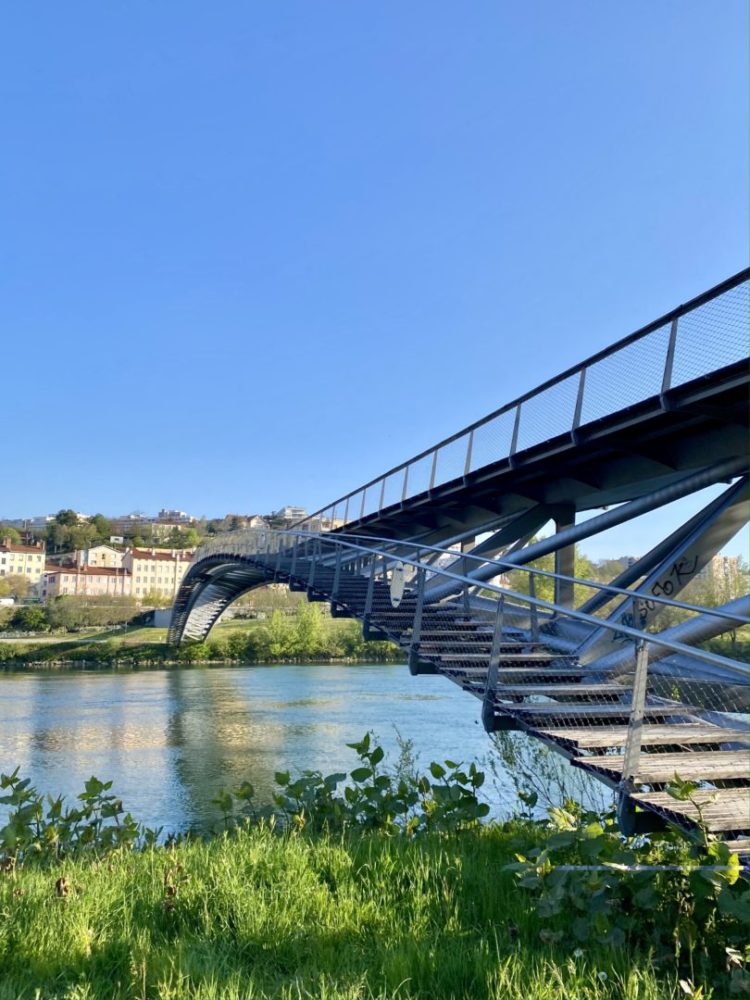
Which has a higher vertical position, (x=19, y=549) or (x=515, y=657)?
(x=19, y=549)

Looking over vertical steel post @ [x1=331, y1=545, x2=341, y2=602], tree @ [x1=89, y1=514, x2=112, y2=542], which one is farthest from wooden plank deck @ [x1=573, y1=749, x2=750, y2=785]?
tree @ [x1=89, y1=514, x2=112, y2=542]

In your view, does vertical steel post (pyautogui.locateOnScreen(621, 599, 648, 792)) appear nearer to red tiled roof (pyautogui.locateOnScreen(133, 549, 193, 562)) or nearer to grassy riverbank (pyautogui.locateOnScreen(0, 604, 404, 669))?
grassy riverbank (pyautogui.locateOnScreen(0, 604, 404, 669))

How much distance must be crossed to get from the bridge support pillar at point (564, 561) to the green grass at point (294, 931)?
717 cm

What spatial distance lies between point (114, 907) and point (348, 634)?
50104 mm

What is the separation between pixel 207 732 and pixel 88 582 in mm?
105458

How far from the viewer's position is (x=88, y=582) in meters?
119

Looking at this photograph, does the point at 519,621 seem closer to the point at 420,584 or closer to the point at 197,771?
the point at 420,584

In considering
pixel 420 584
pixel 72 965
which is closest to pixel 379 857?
pixel 72 965

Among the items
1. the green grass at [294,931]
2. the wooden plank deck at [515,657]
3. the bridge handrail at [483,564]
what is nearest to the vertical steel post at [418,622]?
the bridge handrail at [483,564]

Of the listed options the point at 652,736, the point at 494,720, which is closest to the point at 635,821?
the point at 652,736

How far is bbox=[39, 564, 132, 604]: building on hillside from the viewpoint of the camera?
115812 mm

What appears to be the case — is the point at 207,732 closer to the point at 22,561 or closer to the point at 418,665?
the point at 418,665

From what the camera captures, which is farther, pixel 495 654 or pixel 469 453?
pixel 469 453

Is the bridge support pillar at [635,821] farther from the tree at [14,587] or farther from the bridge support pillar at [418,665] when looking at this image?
the tree at [14,587]
